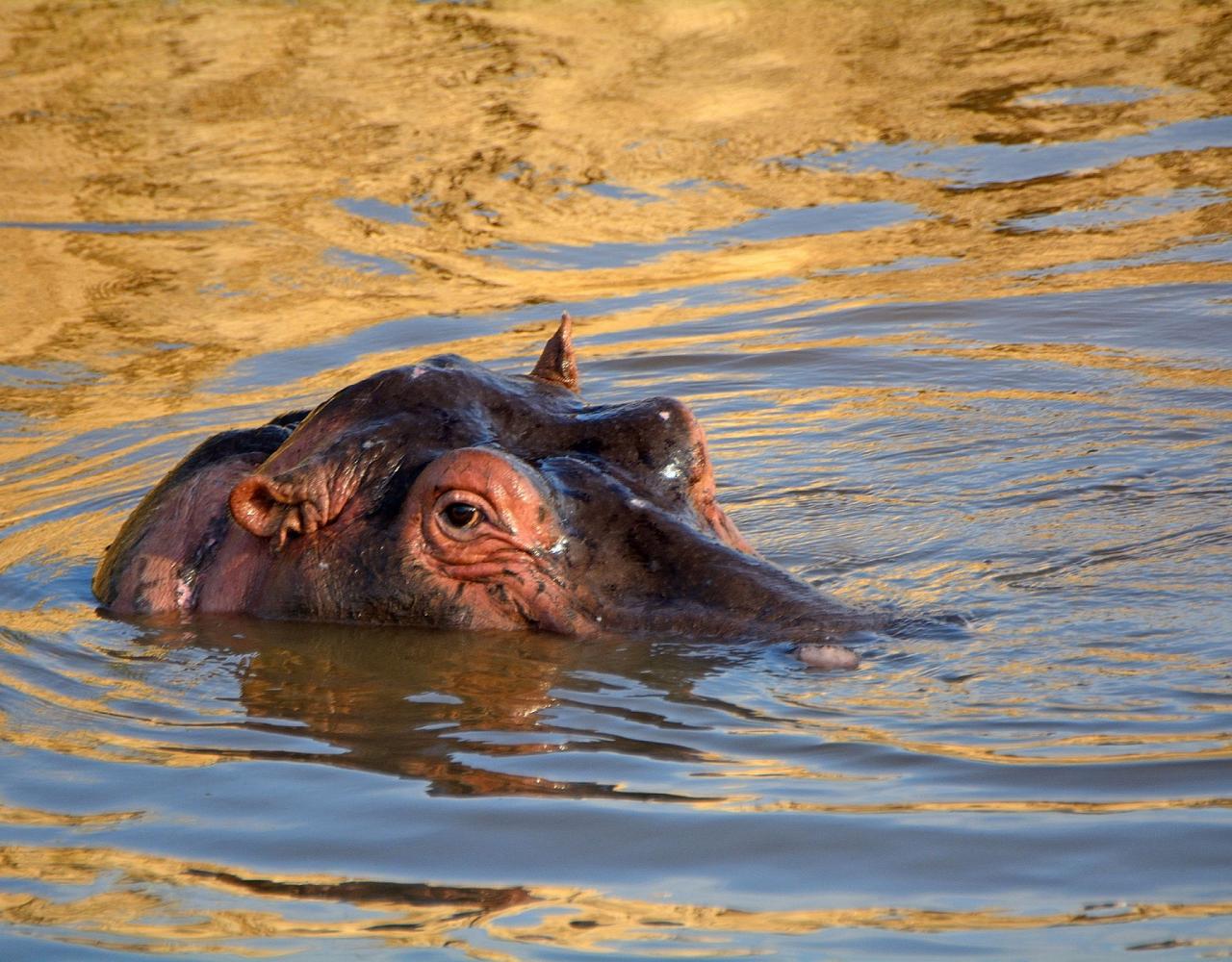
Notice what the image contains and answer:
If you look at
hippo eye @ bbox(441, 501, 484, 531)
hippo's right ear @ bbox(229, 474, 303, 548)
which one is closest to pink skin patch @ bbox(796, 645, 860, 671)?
hippo eye @ bbox(441, 501, 484, 531)

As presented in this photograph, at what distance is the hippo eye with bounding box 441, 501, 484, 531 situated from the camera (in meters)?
6.02

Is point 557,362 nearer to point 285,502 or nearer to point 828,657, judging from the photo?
point 285,502

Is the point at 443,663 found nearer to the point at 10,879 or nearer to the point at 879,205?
the point at 10,879

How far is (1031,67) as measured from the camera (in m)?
17.5

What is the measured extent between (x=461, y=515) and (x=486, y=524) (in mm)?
89

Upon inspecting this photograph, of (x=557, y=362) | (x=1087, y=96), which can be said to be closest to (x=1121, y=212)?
(x=1087, y=96)

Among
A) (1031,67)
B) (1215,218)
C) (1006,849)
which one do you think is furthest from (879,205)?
(1006,849)

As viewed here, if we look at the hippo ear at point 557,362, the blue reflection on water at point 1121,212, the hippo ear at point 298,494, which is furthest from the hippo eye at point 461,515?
the blue reflection on water at point 1121,212

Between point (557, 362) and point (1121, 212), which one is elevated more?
point (1121, 212)

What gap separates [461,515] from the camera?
19.8 ft

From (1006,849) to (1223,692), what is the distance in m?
1.32

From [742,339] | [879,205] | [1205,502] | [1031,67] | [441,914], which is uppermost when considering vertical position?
[1031,67]

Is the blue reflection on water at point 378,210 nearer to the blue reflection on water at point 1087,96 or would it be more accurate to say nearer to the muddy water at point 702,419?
the muddy water at point 702,419

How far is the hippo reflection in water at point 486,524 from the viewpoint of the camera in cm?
594
